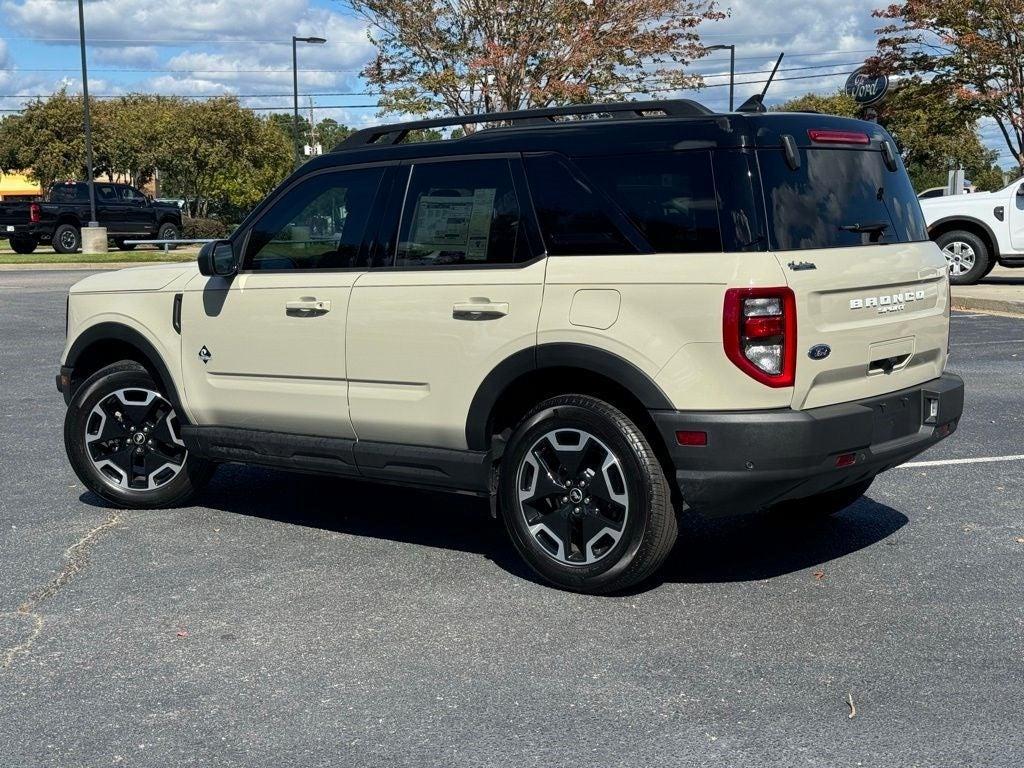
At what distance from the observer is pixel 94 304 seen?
6.50 m

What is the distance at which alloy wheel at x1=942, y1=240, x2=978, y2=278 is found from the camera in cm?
1959

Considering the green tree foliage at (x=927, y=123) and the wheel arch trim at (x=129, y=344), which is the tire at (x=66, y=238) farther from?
the wheel arch trim at (x=129, y=344)

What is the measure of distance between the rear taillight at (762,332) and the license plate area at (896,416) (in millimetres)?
548

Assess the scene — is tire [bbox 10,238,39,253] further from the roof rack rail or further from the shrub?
the roof rack rail

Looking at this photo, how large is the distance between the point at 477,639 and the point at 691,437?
3.58 feet

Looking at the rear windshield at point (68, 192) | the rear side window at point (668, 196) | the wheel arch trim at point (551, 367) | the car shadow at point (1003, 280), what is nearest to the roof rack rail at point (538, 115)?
the rear side window at point (668, 196)

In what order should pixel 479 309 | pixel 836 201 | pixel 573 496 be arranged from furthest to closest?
1. pixel 479 309
2. pixel 573 496
3. pixel 836 201

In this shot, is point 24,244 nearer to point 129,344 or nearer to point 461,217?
point 129,344

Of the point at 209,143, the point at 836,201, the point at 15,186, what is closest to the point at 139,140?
the point at 209,143

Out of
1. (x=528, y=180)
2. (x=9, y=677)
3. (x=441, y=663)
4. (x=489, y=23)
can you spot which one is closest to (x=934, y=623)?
(x=441, y=663)

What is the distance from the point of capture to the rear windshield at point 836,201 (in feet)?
15.3

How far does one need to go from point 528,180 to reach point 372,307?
904mm

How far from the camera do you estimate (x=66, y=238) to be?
35.5m

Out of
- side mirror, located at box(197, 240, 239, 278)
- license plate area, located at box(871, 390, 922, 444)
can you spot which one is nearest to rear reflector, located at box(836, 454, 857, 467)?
license plate area, located at box(871, 390, 922, 444)
